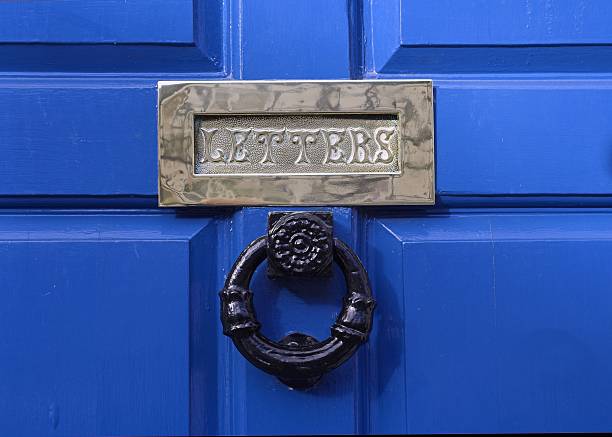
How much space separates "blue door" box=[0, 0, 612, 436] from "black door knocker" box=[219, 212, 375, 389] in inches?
1.2

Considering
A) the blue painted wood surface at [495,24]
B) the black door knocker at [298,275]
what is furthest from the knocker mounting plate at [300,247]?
the blue painted wood surface at [495,24]

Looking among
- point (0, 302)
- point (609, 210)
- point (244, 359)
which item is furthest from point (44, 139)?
point (609, 210)

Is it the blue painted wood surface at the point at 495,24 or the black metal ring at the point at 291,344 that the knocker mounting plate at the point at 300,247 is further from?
the blue painted wood surface at the point at 495,24

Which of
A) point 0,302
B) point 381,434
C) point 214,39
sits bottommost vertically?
point 381,434

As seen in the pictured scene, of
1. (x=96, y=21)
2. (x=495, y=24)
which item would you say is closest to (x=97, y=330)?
(x=96, y=21)

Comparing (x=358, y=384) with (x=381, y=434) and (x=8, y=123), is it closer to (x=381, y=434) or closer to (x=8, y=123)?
(x=381, y=434)

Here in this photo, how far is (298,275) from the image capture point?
→ 1.77 feet

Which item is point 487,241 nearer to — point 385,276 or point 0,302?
point 385,276

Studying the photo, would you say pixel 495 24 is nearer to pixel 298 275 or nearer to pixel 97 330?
pixel 298 275

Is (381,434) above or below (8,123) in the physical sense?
below

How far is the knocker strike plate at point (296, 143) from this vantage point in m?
0.56

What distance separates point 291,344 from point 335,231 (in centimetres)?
12

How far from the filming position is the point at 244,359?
1.85 ft

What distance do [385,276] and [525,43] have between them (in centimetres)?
27
